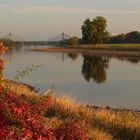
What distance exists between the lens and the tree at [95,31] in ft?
386

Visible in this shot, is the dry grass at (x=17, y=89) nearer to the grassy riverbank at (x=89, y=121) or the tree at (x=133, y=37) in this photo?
the grassy riverbank at (x=89, y=121)

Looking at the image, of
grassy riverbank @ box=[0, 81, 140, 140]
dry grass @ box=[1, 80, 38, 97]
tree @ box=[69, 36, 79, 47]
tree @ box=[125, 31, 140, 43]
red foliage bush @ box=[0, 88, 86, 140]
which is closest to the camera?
red foliage bush @ box=[0, 88, 86, 140]

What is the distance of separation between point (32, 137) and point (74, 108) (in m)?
6.93

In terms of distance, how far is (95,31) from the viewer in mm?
116688

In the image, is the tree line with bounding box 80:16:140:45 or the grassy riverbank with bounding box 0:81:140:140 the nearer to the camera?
the grassy riverbank with bounding box 0:81:140:140

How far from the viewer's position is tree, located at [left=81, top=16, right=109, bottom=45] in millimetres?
117562

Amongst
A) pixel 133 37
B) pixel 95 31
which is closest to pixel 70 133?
pixel 95 31

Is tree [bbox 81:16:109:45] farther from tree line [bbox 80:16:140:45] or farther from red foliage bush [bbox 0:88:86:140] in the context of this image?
red foliage bush [bbox 0:88:86:140]

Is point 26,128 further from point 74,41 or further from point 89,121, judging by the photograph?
point 74,41

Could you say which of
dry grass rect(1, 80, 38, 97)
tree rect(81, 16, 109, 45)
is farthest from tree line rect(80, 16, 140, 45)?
dry grass rect(1, 80, 38, 97)

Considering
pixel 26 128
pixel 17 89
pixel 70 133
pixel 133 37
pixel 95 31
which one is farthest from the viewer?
pixel 133 37

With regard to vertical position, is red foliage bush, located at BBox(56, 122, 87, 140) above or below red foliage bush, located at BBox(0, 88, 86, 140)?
below

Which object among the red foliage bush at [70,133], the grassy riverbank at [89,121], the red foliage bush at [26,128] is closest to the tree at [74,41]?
the grassy riverbank at [89,121]

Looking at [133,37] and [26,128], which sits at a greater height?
[26,128]
